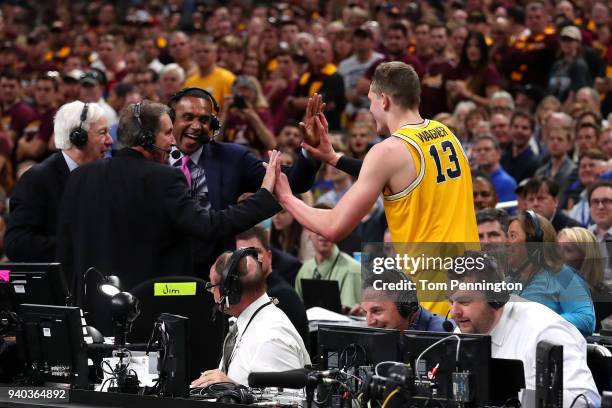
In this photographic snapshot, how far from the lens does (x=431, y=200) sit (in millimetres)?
5660

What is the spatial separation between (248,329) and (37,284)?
39.7 inches

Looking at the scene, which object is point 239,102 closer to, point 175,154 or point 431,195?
point 175,154

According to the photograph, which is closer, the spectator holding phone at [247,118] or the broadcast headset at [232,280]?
the broadcast headset at [232,280]

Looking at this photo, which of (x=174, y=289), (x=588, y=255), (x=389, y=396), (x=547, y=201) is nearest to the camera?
(x=389, y=396)

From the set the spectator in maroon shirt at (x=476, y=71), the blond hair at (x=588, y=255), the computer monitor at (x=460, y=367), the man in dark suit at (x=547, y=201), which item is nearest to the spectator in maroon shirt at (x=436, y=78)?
the spectator in maroon shirt at (x=476, y=71)

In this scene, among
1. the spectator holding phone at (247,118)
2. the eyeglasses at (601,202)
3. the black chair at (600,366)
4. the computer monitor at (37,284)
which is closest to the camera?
the black chair at (600,366)

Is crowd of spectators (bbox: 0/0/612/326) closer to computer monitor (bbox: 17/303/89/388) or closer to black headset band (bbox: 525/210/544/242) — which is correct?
black headset band (bbox: 525/210/544/242)

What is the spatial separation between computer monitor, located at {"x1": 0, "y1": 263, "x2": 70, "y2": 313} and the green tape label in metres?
0.42

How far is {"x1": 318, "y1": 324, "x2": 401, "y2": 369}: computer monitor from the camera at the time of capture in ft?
15.5

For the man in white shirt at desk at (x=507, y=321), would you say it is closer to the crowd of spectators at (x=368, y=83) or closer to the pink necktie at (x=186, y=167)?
the pink necktie at (x=186, y=167)

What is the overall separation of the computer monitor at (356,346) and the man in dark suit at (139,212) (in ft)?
4.05

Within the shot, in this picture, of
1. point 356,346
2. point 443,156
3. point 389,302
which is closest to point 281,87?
point 443,156

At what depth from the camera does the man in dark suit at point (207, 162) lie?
6.62 m

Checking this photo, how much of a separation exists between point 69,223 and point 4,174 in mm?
7439
